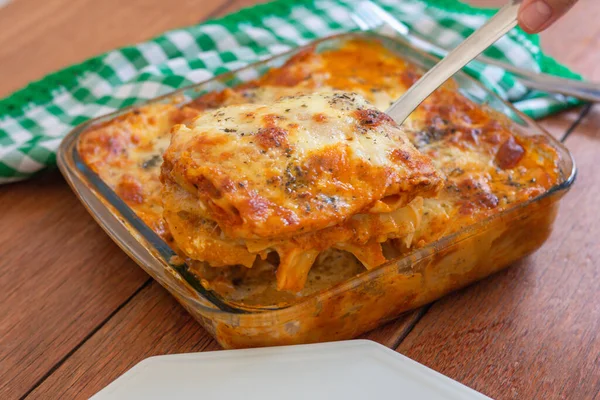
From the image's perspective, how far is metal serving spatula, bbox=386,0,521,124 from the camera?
1.32 m

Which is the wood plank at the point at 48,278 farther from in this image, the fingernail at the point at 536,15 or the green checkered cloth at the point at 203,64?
the fingernail at the point at 536,15

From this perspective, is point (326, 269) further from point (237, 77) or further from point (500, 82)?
point (500, 82)

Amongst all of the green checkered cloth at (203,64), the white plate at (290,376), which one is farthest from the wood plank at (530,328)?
the green checkered cloth at (203,64)

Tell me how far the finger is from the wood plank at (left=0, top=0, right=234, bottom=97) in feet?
4.06

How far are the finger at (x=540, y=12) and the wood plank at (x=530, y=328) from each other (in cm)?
46

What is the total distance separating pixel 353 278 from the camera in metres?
1.14

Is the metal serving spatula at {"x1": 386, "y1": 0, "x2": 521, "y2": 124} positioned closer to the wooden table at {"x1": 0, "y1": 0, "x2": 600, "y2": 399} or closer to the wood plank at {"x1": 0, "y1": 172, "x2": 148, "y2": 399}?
the wooden table at {"x1": 0, "y1": 0, "x2": 600, "y2": 399}

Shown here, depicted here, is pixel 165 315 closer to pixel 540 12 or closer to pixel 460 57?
pixel 460 57

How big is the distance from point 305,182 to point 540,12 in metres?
0.53

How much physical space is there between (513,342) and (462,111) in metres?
0.56

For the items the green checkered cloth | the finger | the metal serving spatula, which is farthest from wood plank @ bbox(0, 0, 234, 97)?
the finger

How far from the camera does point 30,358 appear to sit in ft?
4.08

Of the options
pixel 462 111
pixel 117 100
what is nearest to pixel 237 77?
pixel 117 100

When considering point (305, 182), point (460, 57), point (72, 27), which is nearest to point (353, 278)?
point (305, 182)
